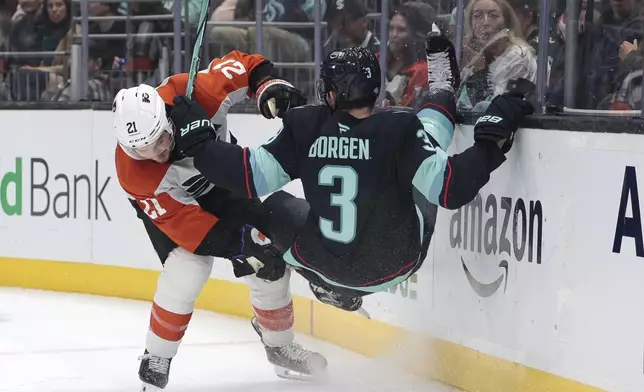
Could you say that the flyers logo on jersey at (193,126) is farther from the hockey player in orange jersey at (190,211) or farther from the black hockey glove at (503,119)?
the black hockey glove at (503,119)

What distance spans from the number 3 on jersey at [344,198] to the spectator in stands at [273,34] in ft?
6.05

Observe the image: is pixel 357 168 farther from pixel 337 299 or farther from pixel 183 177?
pixel 183 177

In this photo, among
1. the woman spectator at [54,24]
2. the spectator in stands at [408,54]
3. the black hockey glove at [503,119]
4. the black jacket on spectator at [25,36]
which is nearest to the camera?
the black hockey glove at [503,119]

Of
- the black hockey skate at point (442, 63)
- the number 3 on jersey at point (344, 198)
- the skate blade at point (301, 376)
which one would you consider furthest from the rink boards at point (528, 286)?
the number 3 on jersey at point (344, 198)

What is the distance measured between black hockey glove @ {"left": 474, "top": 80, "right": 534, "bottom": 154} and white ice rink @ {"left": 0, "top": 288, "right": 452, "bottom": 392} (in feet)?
3.57

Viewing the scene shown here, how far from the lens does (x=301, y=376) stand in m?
4.42

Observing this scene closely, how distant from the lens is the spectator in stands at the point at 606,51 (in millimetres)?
3299

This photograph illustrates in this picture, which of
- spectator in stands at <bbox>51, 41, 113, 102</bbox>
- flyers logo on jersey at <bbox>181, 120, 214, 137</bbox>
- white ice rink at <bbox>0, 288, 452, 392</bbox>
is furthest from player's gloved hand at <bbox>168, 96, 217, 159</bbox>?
spectator in stands at <bbox>51, 41, 113, 102</bbox>

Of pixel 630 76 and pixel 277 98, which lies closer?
pixel 630 76

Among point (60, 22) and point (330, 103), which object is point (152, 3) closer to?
point (60, 22)

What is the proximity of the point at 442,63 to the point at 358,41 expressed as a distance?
39.5 inches

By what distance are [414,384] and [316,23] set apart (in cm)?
185

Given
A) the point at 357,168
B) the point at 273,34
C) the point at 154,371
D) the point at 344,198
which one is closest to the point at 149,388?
the point at 154,371

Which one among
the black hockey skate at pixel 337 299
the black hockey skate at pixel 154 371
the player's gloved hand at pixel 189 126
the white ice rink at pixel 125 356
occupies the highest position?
the player's gloved hand at pixel 189 126
